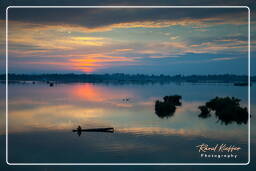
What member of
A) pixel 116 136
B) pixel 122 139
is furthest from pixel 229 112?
pixel 122 139

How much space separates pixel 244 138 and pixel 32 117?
26.0 meters

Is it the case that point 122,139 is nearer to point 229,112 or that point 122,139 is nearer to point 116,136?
point 116,136

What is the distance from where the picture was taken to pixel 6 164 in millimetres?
19969

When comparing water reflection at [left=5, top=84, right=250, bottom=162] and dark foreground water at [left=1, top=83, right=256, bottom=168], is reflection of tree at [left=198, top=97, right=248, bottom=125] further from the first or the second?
water reflection at [left=5, top=84, right=250, bottom=162]

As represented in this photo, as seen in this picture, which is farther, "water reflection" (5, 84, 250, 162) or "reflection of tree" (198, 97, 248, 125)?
"reflection of tree" (198, 97, 248, 125)

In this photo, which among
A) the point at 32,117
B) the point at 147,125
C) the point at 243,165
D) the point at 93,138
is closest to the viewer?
the point at 243,165

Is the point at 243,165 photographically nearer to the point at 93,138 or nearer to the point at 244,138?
the point at 244,138

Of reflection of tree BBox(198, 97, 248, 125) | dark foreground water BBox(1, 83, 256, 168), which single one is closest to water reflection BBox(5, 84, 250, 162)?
dark foreground water BBox(1, 83, 256, 168)

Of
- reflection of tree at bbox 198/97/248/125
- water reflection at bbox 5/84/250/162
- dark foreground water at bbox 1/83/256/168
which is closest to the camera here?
dark foreground water at bbox 1/83/256/168

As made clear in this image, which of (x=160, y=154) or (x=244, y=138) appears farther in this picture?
(x=244, y=138)

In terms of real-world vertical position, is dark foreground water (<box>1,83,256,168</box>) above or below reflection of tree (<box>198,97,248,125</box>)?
below

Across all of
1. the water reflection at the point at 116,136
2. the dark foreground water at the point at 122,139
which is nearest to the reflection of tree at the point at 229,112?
the dark foreground water at the point at 122,139

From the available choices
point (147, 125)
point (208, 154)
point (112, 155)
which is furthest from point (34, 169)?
point (147, 125)

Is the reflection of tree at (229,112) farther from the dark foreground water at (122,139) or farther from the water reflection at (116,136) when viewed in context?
the water reflection at (116,136)
